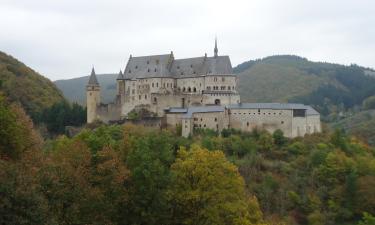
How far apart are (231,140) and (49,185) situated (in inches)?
1593

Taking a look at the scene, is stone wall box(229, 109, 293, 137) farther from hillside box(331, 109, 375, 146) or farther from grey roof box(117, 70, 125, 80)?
hillside box(331, 109, 375, 146)

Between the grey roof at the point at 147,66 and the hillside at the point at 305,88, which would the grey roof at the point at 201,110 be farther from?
the hillside at the point at 305,88

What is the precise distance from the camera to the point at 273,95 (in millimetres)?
166625

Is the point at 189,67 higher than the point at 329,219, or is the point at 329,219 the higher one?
the point at 189,67

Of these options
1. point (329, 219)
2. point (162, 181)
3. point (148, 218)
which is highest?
point (162, 181)

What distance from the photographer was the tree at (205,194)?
30.7m

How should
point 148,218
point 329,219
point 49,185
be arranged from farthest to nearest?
point 329,219, point 148,218, point 49,185

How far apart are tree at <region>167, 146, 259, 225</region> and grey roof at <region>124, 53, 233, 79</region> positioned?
4033 centimetres

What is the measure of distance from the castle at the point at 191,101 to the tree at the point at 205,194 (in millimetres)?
32498

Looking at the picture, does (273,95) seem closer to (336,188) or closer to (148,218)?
(336,188)

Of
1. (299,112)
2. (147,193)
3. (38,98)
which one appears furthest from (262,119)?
(38,98)

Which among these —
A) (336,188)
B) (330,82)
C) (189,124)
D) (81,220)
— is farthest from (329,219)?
(330,82)

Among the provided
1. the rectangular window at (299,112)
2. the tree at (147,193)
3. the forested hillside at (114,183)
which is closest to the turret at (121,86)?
the rectangular window at (299,112)

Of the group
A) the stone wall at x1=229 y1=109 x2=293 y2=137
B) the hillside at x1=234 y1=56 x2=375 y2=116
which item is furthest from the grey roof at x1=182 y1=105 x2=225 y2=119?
the hillside at x1=234 y1=56 x2=375 y2=116
